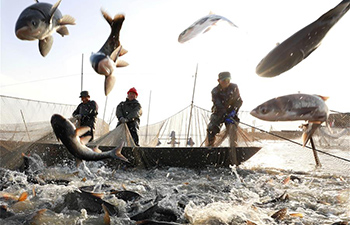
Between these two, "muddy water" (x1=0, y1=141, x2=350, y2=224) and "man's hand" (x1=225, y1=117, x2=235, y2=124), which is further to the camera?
"man's hand" (x1=225, y1=117, x2=235, y2=124)

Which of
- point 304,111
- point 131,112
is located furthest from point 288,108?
point 131,112

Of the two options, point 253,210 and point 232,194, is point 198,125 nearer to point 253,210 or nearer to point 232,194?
point 232,194

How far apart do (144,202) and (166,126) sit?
37.6 ft

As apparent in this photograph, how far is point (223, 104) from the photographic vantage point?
6754mm

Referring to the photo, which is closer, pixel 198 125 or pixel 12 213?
pixel 12 213

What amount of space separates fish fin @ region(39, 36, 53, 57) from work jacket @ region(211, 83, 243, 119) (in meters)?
4.77

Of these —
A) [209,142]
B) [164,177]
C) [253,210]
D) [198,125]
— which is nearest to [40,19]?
[253,210]

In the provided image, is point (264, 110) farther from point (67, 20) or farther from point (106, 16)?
point (67, 20)

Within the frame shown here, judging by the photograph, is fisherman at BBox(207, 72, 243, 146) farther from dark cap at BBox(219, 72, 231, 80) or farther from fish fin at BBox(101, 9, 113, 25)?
fish fin at BBox(101, 9, 113, 25)

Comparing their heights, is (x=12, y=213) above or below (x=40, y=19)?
below

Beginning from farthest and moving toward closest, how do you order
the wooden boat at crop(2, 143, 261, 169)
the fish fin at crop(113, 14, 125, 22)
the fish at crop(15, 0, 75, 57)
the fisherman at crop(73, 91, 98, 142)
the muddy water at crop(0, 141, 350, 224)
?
1. the fisherman at crop(73, 91, 98, 142)
2. the wooden boat at crop(2, 143, 261, 169)
3. the muddy water at crop(0, 141, 350, 224)
4. the fish fin at crop(113, 14, 125, 22)
5. the fish at crop(15, 0, 75, 57)

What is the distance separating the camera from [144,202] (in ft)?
10.4

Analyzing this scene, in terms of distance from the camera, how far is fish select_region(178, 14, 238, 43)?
2.96m

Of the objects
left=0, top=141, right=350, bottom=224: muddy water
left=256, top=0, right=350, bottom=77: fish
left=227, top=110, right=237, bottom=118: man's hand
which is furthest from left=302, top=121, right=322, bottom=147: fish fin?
left=227, top=110, right=237, bottom=118: man's hand
